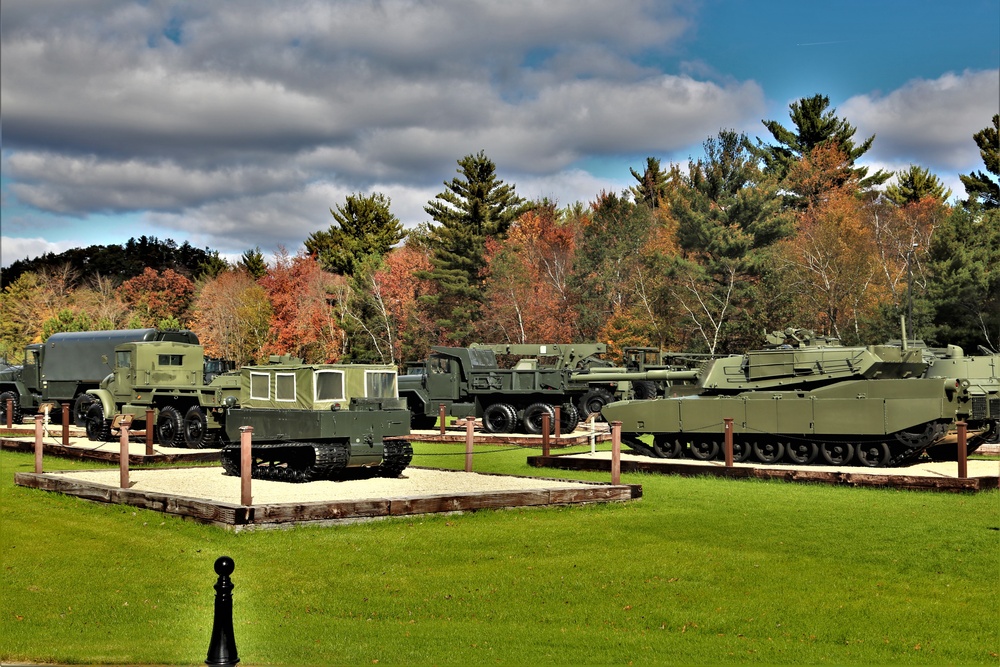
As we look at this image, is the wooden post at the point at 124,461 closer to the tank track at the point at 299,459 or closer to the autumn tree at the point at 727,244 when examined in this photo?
the tank track at the point at 299,459

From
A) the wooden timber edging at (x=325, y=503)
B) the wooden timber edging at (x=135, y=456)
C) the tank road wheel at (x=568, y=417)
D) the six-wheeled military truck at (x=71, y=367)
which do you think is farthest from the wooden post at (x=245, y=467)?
the six-wheeled military truck at (x=71, y=367)

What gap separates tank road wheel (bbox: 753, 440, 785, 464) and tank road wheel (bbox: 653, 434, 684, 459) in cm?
168

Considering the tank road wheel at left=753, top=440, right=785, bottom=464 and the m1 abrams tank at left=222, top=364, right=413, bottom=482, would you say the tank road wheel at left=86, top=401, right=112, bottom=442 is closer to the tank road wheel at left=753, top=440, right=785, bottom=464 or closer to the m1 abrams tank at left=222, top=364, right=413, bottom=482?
the m1 abrams tank at left=222, top=364, right=413, bottom=482

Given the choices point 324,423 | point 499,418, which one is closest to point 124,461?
point 324,423

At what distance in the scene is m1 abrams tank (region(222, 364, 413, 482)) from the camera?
17344mm

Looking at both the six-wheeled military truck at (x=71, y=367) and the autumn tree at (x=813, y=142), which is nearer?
the six-wheeled military truck at (x=71, y=367)

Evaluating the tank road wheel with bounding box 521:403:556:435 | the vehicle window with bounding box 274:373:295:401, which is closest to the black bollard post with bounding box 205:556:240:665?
the vehicle window with bounding box 274:373:295:401

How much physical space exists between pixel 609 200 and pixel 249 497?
48.8 meters

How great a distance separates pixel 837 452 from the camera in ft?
68.7

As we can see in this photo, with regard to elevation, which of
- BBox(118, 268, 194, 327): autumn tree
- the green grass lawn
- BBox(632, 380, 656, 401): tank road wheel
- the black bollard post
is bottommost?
the green grass lawn

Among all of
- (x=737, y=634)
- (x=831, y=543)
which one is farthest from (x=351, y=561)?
(x=831, y=543)

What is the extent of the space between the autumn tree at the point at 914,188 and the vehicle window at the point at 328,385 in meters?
48.0

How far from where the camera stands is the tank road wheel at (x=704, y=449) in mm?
22203

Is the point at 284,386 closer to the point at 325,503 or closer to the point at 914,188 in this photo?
the point at 325,503
